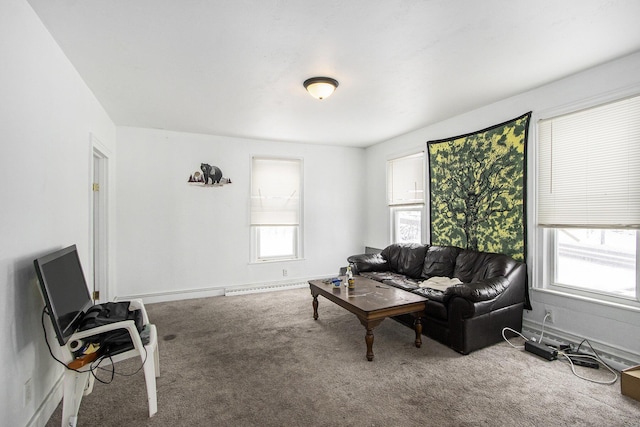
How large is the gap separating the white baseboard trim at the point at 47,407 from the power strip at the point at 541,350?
12.4 feet

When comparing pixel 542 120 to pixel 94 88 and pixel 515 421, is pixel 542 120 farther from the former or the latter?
pixel 94 88

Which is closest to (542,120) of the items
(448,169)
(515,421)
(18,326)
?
(448,169)

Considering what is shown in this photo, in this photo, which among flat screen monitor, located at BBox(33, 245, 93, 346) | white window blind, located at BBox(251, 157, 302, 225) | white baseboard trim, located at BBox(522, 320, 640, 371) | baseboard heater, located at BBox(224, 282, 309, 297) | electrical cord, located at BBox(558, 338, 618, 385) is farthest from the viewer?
white window blind, located at BBox(251, 157, 302, 225)

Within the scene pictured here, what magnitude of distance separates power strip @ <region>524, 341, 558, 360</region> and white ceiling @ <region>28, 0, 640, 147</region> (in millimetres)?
2506

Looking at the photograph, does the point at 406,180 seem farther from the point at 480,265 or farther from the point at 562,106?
the point at 562,106

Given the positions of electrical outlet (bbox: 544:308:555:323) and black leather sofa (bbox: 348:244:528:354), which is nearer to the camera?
black leather sofa (bbox: 348:244:528:354)

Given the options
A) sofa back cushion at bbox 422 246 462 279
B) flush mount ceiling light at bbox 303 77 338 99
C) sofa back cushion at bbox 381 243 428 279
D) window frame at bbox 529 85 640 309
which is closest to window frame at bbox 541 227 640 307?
window frame at bbox 529 85 640 309

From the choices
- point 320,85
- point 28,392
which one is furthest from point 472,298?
point 28,392

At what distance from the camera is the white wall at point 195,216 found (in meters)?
4.57

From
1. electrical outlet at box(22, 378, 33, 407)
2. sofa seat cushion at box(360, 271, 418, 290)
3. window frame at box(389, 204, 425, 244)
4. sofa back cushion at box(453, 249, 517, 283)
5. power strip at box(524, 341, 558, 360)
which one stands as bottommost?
power strip at box(524, 341, 558, 360)

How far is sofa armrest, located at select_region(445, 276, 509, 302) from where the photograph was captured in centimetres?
284

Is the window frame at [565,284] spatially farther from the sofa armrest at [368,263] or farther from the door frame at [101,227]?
the door frame at [101,227]

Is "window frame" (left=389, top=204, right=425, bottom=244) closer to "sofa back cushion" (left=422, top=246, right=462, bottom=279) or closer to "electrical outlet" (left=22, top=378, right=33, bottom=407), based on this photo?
"sofa back cushion" (left=422, top=246, right=462, bottom=279)

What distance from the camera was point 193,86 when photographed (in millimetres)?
3156
